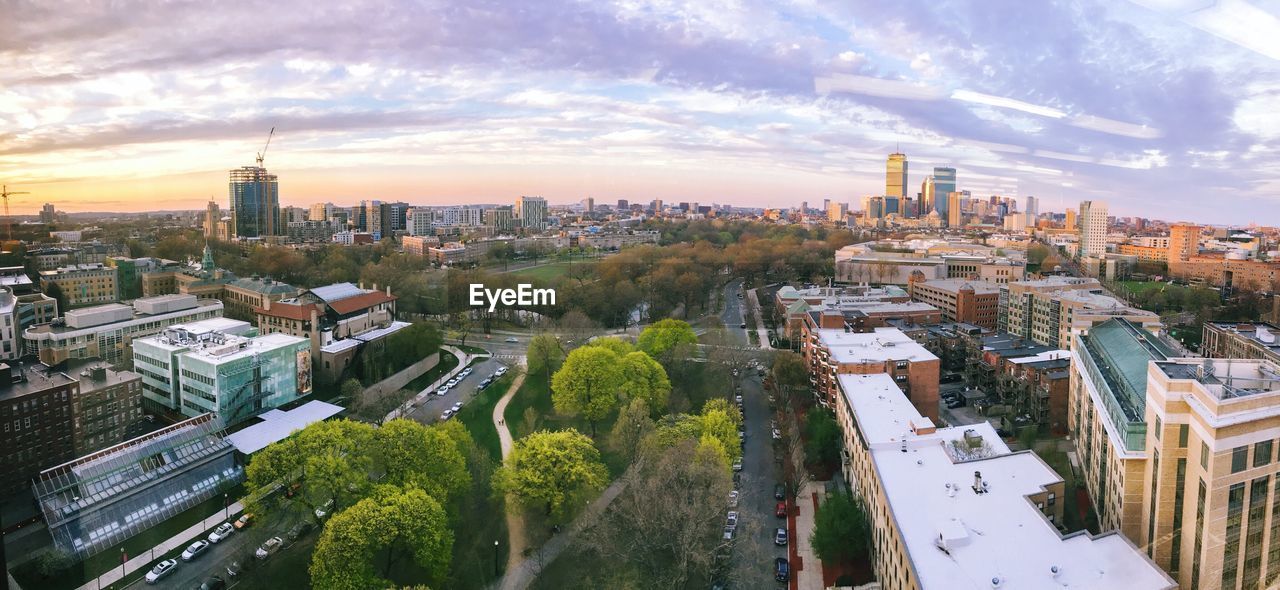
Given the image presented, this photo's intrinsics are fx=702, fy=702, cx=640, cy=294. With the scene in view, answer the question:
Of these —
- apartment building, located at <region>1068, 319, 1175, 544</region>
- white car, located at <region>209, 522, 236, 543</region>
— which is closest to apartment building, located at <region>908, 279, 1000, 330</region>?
apartment building, located at <region>1068, 319, 1175, 544</region>

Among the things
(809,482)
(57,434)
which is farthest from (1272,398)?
(57,434)

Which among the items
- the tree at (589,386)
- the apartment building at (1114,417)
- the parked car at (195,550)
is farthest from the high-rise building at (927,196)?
the parked car at (195,550)

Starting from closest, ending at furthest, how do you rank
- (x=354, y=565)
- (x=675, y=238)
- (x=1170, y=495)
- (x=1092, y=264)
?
(x=1170, y=495) → (x=354, y=565) → (x=1092, y=264) → (x=675, y=238)

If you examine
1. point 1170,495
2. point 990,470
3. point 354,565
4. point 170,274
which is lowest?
point 354,565

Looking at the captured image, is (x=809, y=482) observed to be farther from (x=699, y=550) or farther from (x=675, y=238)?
(x=675, y=238)

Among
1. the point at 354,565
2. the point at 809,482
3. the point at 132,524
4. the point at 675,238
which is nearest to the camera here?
the point at 354,565

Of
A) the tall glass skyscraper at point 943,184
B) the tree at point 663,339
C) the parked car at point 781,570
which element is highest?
the tall glass skyscraper at point 943,184

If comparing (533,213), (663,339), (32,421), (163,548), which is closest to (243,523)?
(163,548)

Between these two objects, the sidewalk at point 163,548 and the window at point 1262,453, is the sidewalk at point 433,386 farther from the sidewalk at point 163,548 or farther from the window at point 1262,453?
the window at point 1262,453
